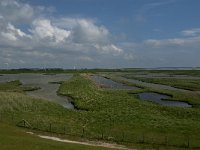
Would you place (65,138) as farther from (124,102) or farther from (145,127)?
(124,102)

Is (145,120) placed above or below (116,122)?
above

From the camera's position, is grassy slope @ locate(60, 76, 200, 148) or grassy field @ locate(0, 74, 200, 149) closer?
grassy field @ locate(0, 74, 200, 149)

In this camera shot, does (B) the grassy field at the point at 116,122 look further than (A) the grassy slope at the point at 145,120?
No


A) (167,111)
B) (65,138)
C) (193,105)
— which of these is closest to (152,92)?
(193,105)

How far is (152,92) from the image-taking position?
118 meters

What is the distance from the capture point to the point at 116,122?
55.5 meters

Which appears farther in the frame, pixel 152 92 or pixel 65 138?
pixel 152 92

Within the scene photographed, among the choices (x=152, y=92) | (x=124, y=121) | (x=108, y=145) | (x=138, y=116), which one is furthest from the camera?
Answer: (x=152, y=92)

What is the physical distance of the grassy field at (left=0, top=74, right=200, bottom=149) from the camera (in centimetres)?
4466

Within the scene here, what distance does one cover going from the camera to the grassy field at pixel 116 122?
44.7 m

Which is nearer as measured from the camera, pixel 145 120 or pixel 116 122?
pixel 116 122

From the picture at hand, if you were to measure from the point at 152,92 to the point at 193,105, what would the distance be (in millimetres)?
35847

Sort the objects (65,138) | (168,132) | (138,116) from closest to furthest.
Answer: (65,138)
(168,132)
(138,116)

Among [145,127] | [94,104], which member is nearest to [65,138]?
[145,127]
